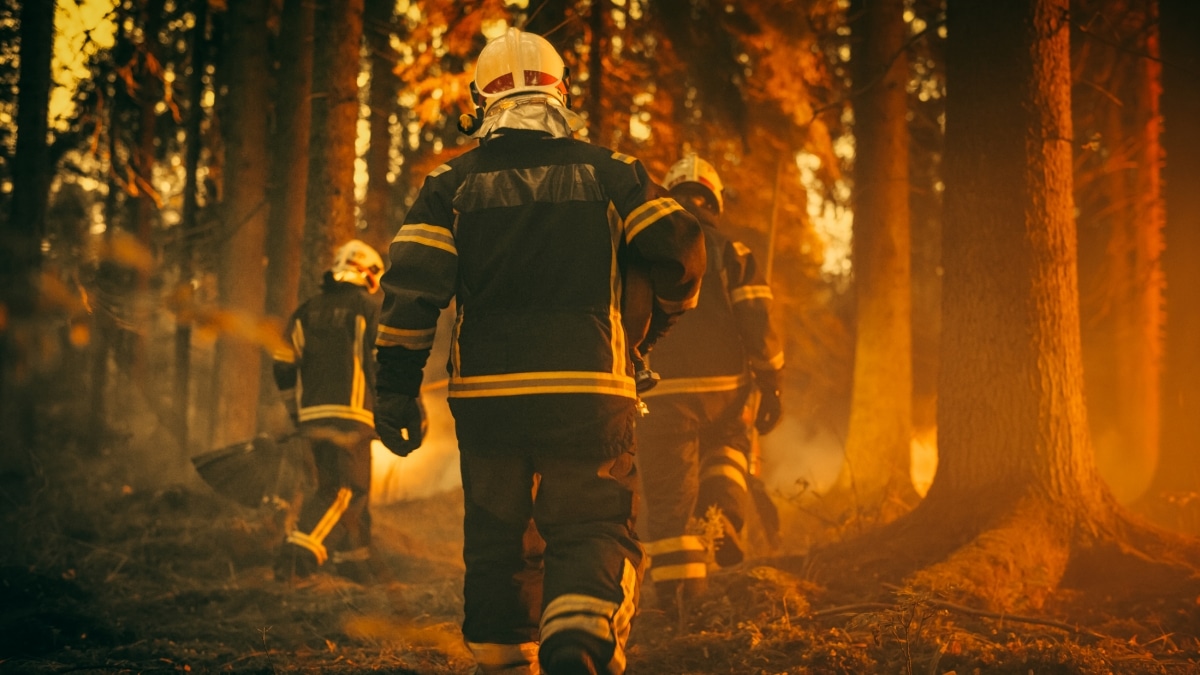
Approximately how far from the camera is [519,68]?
3.93 metres

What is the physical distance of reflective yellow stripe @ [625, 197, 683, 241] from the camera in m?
3.70

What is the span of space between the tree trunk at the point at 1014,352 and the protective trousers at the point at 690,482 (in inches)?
28.1

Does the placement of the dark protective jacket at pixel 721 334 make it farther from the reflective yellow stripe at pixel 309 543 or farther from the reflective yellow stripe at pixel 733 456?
the reflective yellow stripe at pixel 309 543

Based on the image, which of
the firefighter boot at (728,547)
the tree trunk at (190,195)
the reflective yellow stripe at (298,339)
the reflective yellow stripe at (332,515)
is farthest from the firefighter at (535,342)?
the tree trunk at (190,195)

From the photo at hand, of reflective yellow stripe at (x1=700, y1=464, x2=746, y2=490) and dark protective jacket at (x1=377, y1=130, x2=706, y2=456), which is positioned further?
reflective yellow stripe at (x1=700, y1=464, x2=746, y2=490)

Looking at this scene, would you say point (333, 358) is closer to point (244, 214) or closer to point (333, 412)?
point (333, 412)

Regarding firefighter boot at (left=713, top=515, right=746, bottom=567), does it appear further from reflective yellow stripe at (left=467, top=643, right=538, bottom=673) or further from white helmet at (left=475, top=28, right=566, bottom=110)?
white helmet at (left=475, top=28, right=566, bottom=110)

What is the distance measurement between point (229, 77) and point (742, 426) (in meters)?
9.90

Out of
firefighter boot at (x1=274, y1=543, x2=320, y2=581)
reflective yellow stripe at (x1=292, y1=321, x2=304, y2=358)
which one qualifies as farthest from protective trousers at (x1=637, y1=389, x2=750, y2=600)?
reflective yellow stripe at (x1=292, y1=321, x2=304, y2=358)

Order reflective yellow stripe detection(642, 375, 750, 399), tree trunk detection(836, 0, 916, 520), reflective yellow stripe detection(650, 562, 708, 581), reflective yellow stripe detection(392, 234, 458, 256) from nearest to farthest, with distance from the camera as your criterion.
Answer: reflective yellow stripe detection(392, 234, 458, 256) → reflective yellow stripe detection(650, 562, 708, 581) → reflective yellow stripe detection(642, 375, 750, 399) → tree trunk detection(836, 0, 916, 520)

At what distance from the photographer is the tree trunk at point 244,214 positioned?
39.9 ft

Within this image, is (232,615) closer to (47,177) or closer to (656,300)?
(656,300)

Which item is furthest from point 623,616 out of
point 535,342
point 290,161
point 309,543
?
point 290,161

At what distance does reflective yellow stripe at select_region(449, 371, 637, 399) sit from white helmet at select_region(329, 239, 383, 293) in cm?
416
